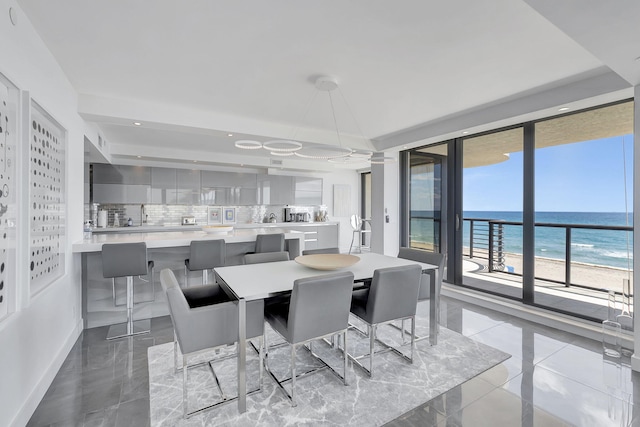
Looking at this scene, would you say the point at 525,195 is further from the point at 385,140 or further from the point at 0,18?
the point at 0,18

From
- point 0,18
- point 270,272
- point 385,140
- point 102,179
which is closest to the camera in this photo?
point 0,18

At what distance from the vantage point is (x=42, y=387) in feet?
6.67

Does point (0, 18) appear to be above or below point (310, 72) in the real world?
below

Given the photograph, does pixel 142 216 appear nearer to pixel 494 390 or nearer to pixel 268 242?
pixel 268 242

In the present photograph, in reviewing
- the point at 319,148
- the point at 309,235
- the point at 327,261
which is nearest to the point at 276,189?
the point at 309,235

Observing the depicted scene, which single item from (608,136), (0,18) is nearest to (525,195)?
(608,136)

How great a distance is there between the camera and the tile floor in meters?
1.82

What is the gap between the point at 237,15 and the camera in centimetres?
186

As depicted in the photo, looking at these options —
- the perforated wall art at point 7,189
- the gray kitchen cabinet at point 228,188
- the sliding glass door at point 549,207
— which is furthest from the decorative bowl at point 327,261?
the gray kitchen cabinet at point 228,188

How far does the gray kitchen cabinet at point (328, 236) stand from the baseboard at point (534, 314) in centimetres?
366

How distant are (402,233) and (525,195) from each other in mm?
2072

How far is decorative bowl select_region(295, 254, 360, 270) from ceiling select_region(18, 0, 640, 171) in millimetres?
1682

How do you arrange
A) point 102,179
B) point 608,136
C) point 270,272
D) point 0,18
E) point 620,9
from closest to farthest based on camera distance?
point 620,9, point 0,18, point 270,272, point 608,136, point 102,179

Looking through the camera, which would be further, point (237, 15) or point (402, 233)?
point (402, 233)
